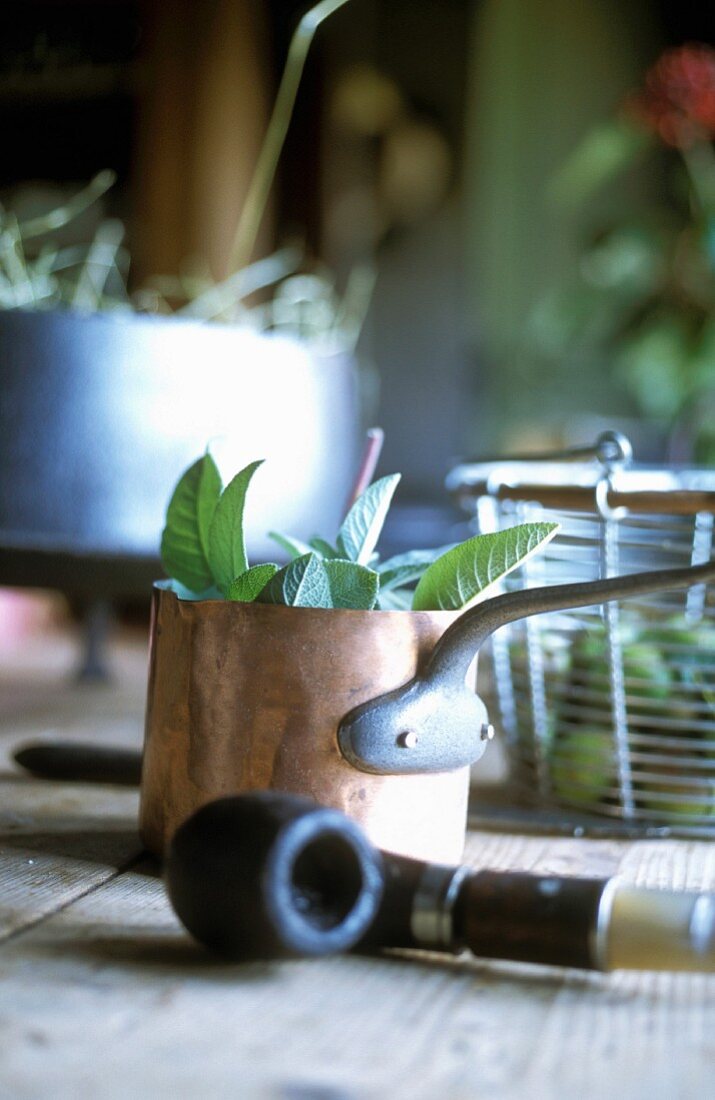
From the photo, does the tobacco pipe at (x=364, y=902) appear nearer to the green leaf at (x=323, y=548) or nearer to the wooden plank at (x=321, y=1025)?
the wooden plank at (x=321, y=1025)

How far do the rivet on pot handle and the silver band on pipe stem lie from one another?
70 millimetres

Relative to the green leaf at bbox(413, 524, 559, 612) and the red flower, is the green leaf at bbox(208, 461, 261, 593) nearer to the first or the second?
the green leaf at bbox(413, 524, 559, 612)

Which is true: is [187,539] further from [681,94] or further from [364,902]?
[681,94]

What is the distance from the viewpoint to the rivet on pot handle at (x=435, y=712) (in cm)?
44

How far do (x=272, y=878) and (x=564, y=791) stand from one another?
1.10ft

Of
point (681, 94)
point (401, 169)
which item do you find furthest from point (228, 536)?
point (401, 169)

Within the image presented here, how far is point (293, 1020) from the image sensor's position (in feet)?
1.13

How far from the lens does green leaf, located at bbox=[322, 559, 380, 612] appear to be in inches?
18.3

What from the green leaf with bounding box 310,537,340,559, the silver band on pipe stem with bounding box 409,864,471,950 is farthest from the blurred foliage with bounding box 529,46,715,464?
the silver band on pipe stem with bounding box 409,864,471,950

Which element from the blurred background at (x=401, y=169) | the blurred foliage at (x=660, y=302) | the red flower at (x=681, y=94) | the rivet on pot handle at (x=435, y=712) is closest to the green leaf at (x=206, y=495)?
the rivet on pot handle at (x=435, y=712)

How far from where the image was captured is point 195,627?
47cm

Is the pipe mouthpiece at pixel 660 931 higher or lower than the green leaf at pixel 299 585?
lower

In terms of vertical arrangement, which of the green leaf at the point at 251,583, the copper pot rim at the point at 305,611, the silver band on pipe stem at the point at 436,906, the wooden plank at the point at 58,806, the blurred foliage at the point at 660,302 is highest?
the blurred foliage at the point at 660,302

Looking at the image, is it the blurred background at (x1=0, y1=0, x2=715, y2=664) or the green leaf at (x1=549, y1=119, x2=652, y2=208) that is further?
the blurred background at (x1=0, y1=0, x2=715, y2=664)
